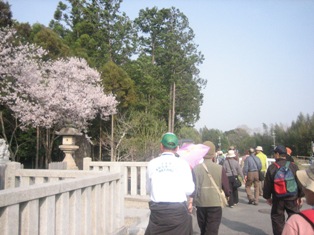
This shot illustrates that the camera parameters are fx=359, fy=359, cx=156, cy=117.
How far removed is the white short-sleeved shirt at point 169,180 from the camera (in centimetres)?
378

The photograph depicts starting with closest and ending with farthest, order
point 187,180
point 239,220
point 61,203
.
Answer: point 61,203
point 187,180
point 239,220

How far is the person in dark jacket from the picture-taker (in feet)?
18.1

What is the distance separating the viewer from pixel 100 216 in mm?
4871

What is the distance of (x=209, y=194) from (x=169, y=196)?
1670 mm

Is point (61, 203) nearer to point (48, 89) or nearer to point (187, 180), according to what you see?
point (187, 180)

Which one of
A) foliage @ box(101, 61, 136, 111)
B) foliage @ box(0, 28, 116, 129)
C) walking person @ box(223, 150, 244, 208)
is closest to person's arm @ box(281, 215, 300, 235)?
walking person @ box(223, 150, 244, 208)

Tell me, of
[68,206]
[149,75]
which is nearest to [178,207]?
[68,206]

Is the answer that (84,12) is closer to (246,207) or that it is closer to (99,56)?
(99,56)

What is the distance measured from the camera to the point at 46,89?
68.7ft

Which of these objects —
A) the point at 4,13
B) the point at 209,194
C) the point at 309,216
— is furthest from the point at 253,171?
the point at 4,13

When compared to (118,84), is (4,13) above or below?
above

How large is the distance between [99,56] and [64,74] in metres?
9.54

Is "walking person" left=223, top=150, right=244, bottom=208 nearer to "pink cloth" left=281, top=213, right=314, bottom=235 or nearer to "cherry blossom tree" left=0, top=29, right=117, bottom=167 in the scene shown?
"pink cloth" left=281, top=213, right=314, bottom=235

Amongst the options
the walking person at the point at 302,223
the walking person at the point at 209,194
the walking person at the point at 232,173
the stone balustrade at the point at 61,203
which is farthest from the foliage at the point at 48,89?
the walking person at the point at 302,223
